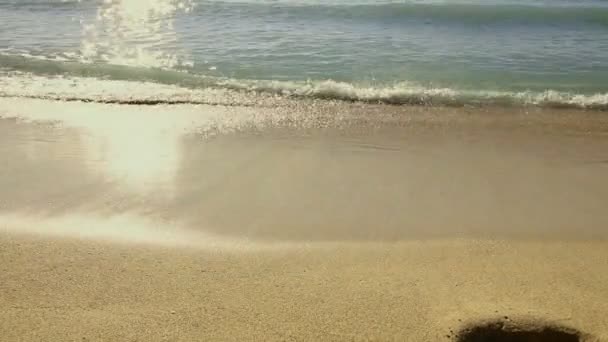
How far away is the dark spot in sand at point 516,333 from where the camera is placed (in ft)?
8.67

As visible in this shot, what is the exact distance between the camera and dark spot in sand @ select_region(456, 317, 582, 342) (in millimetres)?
2643

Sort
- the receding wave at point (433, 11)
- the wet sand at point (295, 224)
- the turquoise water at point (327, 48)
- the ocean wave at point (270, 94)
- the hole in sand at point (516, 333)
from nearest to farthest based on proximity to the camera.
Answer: the hole in sand at point (516, 333) → the wet sand at point (295, 224) → the ocean wave at point (270, 94) → the turquoise water at point (327, 48) → the receding wave at point (433, 11)

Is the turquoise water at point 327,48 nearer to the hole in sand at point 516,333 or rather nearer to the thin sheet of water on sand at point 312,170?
the thin sheet of water on sand at point 312,170

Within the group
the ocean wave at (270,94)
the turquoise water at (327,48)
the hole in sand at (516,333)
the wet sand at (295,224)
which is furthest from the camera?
the turquoise water at (327,48)

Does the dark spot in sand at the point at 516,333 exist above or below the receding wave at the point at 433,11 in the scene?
below

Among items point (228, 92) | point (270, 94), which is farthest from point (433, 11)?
point (228, 92)

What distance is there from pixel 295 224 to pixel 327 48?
5.72m

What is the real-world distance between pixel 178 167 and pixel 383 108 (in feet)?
9.03

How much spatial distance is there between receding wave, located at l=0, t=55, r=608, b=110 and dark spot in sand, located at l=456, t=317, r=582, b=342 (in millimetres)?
4296

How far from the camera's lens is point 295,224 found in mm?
3812

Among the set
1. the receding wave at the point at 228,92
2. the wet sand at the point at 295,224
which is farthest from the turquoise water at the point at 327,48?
the wet sand at the point at 295,224

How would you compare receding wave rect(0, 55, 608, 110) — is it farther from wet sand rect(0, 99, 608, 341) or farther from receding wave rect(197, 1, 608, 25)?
receding wave rect(197, 1, 608, 25)

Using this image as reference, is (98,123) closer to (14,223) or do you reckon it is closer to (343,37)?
(14,223)

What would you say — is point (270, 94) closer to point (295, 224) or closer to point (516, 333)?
point (295, 224)
